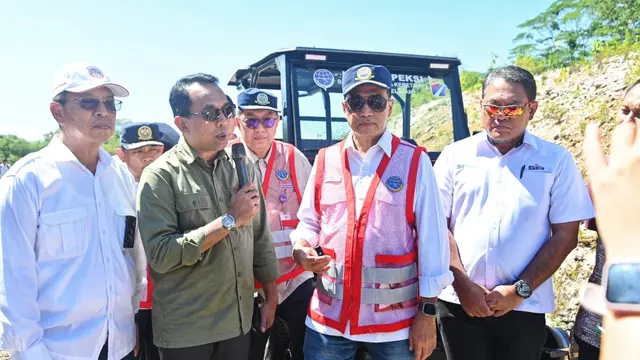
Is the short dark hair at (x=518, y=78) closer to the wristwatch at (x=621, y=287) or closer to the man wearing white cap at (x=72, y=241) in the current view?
the wristwatch at (x=621, y=287)

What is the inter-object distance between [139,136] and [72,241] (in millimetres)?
1724

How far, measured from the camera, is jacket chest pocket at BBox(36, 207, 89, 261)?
6.00 ft

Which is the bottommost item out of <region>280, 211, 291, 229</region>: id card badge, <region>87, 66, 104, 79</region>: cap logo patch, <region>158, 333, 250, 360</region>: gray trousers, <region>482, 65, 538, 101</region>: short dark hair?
<region>158, 333, 250, 360</region>: gray trousers

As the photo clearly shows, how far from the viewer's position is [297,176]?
2.89 meters

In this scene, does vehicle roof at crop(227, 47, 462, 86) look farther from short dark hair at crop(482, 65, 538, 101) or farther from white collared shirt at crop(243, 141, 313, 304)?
short dark hair at crop(482, 65, 538, 101)

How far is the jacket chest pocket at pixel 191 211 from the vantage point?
2016mm

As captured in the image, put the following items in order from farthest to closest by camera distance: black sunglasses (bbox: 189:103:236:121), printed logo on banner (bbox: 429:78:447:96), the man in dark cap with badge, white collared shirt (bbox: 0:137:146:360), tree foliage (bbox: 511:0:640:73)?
tree foliage (bbox: 511:0:640:73)
printed logo on banner (bbox: 429:78:447:96)
the man in dark cap with badge
black sunglasses (bbox: 189:103:236:121)
white collared shirt (bbox: 0:137:146:360)

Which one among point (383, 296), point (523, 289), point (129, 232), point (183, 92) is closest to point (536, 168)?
point (523, 289)

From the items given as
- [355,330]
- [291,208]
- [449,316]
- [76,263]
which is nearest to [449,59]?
[291,208]

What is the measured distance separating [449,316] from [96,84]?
2039 millimetres

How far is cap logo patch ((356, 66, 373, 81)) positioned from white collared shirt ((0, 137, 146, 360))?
126cm

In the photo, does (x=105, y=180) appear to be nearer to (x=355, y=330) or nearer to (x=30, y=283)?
(x=30, y=283)

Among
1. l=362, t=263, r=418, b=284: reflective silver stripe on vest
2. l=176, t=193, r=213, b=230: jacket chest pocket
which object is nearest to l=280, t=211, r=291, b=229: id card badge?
l=176, t=193, r=213, b=230: jacket chest pocket

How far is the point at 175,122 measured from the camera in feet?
7.16
